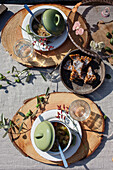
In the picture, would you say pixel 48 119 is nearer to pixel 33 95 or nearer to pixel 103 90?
pixel 33 95

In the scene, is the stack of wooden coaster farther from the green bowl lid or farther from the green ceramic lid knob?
the green bowl lid

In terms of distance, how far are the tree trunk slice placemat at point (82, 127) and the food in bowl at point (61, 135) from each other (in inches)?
3.2

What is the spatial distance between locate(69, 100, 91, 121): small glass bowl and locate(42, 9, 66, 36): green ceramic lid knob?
356 mm

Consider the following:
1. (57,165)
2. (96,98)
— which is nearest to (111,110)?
(96,98)

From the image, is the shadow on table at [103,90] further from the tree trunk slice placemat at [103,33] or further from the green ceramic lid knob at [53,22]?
the green ceramic lid knob at [53,22]

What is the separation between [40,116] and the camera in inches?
35.8

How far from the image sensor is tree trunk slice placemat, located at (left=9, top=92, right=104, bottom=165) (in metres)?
0.88

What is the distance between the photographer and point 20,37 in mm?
992

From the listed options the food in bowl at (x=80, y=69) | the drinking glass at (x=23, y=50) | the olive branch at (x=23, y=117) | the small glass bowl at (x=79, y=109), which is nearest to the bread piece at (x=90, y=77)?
the food in bowl at (x=80, y=69)

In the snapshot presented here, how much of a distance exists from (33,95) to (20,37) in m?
0.32

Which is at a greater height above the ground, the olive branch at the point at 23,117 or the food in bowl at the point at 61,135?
the olive branch at the point at 23,117

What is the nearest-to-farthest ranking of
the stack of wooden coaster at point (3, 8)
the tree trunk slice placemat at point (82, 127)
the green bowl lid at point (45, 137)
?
the green bowl lid at point (45, 137) → the tree trunk slice placemat at point (82, 127) → the stack of wooden coaster at point (3, 8)

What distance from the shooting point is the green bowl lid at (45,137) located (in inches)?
30.4

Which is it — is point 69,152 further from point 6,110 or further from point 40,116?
point 6,110
